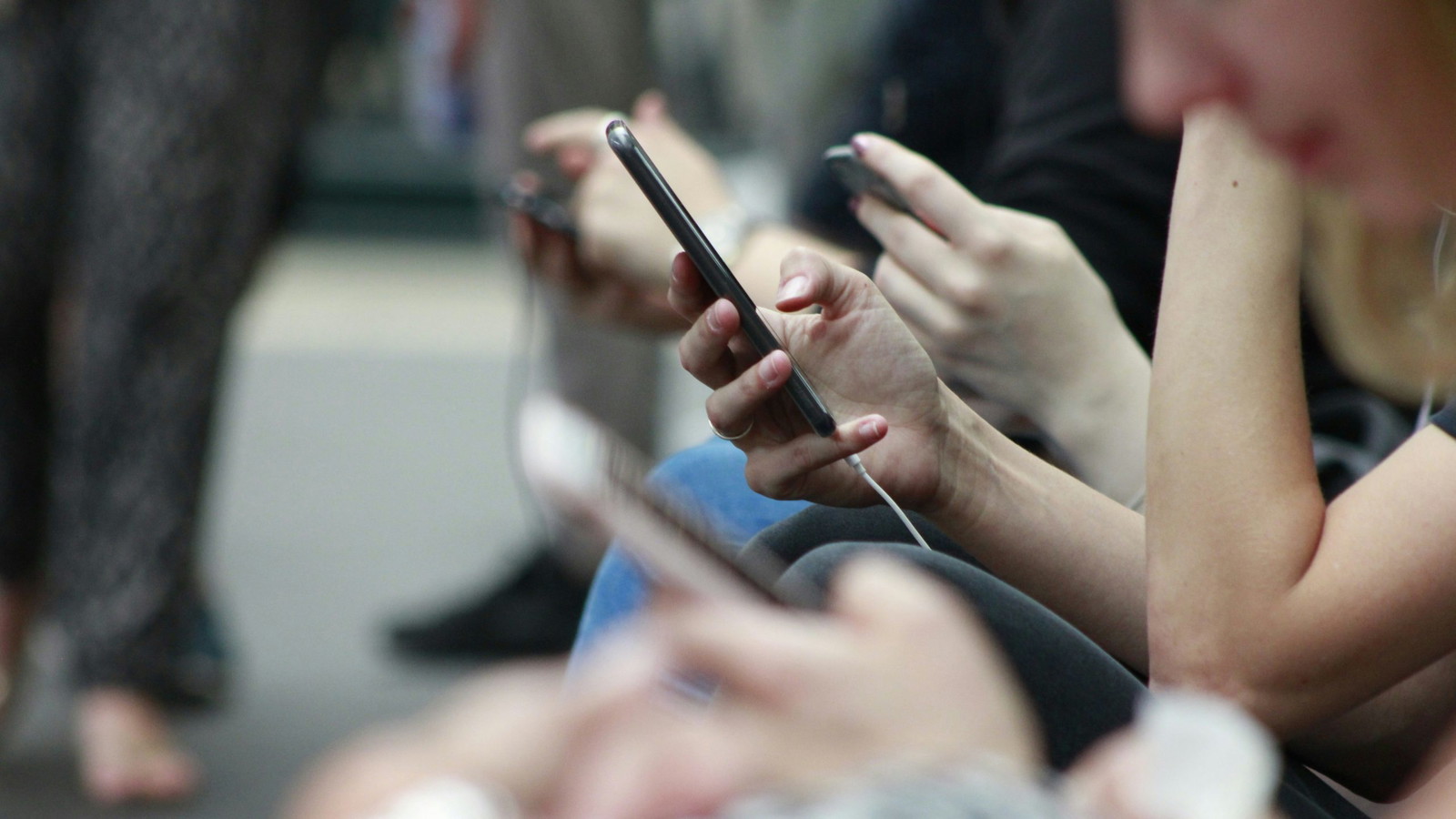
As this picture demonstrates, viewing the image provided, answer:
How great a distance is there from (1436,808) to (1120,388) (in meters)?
0.42

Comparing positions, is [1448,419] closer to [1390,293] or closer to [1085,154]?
[1390,293]

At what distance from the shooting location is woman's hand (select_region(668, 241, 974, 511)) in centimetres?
78

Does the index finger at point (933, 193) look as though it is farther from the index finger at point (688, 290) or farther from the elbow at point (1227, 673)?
the elbow at point (1227, 673)

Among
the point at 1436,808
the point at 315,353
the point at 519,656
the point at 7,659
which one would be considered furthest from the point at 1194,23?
the point at 315,353

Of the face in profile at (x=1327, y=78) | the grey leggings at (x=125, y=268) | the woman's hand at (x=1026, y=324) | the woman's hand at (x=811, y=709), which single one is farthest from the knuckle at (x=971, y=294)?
the grey leggings at (x=125, y=268)

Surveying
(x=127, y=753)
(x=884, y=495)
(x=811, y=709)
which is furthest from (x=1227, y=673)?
(x=127, y=753)

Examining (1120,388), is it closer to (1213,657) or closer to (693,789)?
(1213,657)

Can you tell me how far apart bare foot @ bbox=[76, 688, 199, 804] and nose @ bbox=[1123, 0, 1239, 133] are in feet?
5.30

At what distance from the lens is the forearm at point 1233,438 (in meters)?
0.72

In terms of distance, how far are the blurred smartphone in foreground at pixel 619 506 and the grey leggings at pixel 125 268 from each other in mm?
1487

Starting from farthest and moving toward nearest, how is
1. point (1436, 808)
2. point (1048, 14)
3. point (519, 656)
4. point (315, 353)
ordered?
point (315, 353), point (519, 656), point (1048, 14), point (1436, 808)

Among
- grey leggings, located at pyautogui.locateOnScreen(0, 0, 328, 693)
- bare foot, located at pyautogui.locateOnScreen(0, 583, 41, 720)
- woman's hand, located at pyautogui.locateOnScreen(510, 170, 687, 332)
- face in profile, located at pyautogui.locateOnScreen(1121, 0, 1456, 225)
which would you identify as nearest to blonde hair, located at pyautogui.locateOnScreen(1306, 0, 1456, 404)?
face in profile, located at pyautogui.locateOnScreen(1121, 0, 1456, 225)

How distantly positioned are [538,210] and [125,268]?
74cm

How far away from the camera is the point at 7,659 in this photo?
76.8 inches
